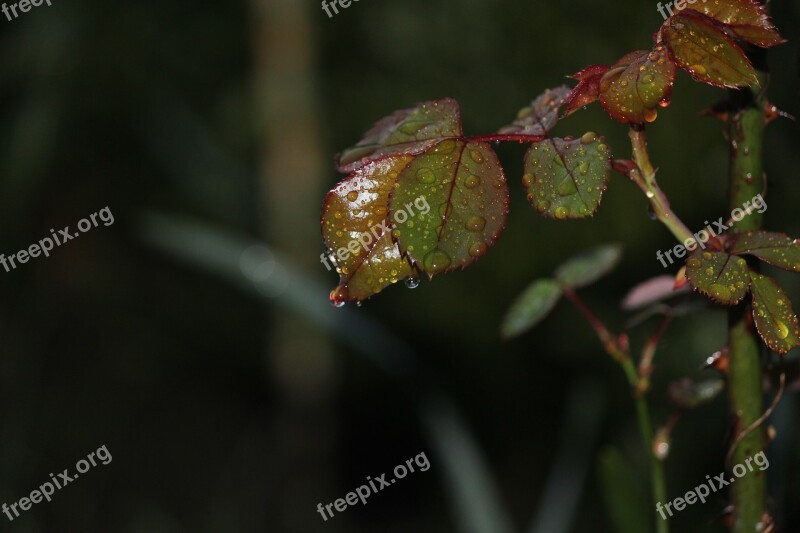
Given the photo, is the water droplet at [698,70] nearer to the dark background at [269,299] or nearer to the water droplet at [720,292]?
the water droplet at [720,292]

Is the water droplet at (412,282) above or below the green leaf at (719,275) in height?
above

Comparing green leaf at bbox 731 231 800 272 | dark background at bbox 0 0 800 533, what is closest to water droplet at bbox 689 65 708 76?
green leaf at bbox 731 231 800 272

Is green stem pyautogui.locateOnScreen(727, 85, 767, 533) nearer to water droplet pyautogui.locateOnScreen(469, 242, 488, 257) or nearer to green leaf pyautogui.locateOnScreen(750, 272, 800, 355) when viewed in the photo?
green leaf pyautogui.locateOnScreen(750, 272, 800, 355)

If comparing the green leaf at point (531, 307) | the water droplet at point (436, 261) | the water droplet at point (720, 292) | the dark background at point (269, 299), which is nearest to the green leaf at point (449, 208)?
the water droplet at point (436, 261)

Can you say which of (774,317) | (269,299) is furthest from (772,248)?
(269,299)

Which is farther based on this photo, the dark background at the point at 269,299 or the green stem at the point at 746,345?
the dark background at the point at 269,299

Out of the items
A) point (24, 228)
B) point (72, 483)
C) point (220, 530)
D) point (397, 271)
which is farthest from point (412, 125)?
point (24, 228)
